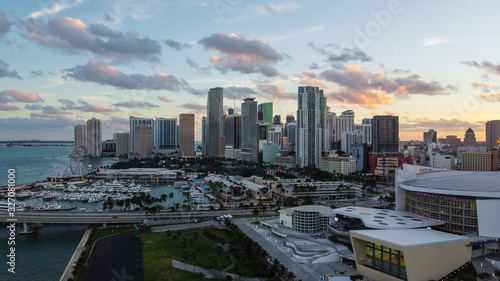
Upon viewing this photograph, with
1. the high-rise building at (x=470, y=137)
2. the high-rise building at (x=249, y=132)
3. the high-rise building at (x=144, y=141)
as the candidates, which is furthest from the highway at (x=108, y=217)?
the high-rise building at (x=470, y=137)

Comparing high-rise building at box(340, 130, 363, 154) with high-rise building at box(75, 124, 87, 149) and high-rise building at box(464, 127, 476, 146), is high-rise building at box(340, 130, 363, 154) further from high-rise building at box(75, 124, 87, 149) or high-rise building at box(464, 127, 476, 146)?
high-rise building at box(75, 124, 87, 149)

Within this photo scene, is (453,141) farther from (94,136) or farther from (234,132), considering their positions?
(94,136)

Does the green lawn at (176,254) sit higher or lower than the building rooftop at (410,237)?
lower

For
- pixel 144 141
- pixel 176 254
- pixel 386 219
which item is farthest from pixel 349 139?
pixel 176 254

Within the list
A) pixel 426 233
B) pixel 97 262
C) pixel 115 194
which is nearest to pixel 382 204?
pixel 426 233

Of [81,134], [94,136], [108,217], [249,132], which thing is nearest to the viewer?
[108,217]

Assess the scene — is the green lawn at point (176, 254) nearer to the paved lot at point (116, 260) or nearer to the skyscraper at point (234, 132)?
the paved lot at point (116, 260)
